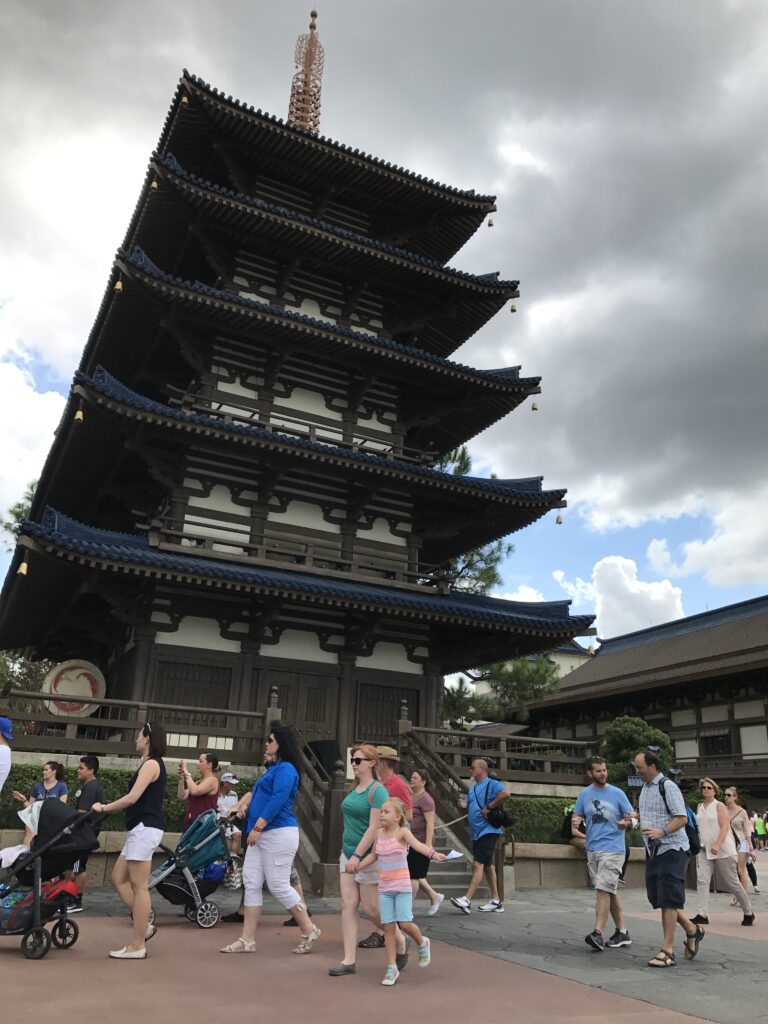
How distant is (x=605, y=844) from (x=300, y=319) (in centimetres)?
1289

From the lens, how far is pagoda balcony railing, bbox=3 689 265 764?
1173 centimetres

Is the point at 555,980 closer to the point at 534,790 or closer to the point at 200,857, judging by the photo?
the point at 200,857

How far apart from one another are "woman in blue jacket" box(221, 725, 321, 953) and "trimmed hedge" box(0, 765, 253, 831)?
15.7 ft

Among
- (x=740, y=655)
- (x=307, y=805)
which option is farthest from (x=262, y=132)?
(x=740, y=655)

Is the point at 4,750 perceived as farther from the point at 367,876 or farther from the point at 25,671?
the point at 25,671

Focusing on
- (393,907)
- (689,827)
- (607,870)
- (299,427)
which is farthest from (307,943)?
(299,427)

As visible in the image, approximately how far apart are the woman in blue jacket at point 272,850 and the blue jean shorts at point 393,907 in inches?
36.9

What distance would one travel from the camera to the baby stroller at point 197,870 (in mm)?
7754

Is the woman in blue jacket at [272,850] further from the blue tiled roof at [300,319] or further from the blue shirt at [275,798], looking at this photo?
the blue tiled roof at [300,319]

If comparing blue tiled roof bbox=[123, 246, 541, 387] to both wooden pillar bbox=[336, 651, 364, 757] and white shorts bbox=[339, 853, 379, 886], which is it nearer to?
wooden pillar bbox=[336, 651, 364, 757]

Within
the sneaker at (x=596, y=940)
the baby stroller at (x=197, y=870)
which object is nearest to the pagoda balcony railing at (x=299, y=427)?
the baby stroller at (x=197, y=870)

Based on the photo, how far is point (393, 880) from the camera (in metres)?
5.90

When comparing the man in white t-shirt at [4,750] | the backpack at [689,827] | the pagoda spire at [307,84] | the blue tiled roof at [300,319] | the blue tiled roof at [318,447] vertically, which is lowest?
the backpack at [689,827]

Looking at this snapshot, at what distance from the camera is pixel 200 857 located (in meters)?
7.87
